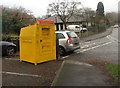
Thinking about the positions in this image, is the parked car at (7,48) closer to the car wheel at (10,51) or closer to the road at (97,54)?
the car wheel at (10,51)

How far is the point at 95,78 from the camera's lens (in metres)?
4.45

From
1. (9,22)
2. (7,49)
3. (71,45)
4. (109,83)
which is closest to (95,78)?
(109,83)

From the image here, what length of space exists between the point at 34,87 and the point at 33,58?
9.45 ft

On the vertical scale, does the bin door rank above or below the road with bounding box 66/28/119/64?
above

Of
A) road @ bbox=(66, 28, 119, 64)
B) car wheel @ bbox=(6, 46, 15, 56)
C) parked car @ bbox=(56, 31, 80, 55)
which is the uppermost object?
parked car @ bbox=(56, 31, 80, 55)

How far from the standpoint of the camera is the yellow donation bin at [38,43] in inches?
276

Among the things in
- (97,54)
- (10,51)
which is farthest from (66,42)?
(10,51)

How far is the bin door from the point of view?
7.29 m

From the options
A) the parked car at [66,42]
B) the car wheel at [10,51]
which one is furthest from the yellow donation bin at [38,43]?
the car wheel at [10,51]

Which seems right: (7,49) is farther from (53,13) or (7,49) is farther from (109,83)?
(53,13)

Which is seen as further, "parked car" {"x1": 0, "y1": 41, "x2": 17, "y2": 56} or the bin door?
"parked car" {"x1": 0, "y1": 41, "x2": 17, "y2": 56}

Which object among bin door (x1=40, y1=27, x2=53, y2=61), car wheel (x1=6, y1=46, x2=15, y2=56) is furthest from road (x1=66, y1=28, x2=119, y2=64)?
car wheel (x1=6, y1=46, x2=15, y2=56)

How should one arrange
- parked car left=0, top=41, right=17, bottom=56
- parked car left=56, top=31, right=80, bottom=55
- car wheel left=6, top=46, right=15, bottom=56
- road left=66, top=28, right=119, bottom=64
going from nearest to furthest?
1. road left=66, top=28, right=119, bottom=64
2. parked car left=0, top=41, right=17, bottom=56
3. parked car left=56, top=31, right=80, bottom=55
4. car wheel left=6, top=46, right=15, bottom=56

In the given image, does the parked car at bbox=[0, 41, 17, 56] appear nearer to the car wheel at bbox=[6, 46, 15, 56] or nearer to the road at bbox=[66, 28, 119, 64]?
the car wheel at bbox=[6, 46, 15, 56]
